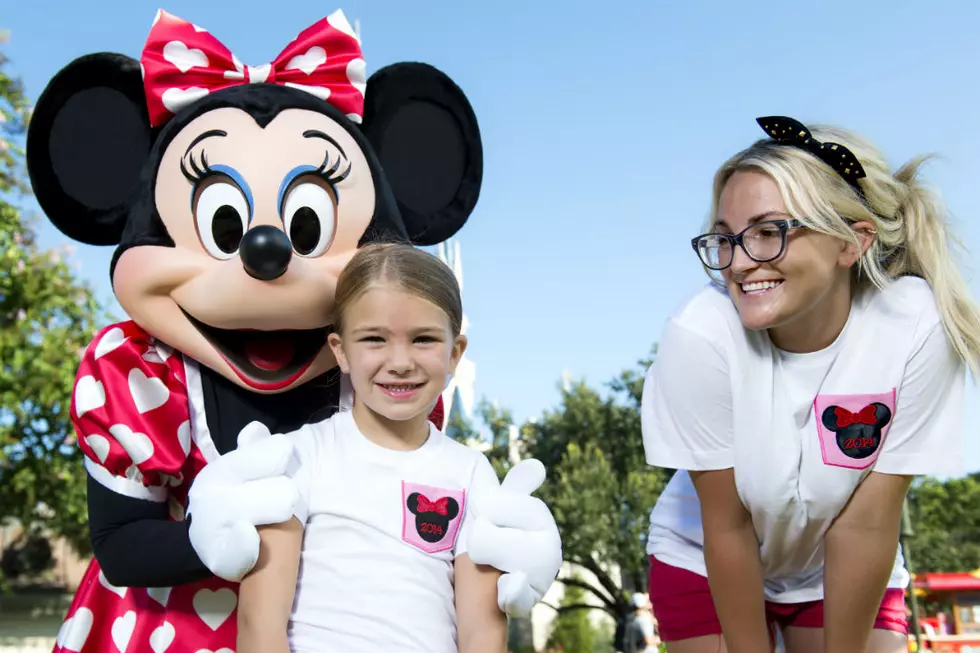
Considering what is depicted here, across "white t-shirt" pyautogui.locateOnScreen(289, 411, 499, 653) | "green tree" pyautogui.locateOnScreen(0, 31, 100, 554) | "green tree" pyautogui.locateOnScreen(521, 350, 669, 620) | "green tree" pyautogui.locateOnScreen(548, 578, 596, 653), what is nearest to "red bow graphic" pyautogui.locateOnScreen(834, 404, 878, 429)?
"white t-shirt" pyautogui.locateOnScreen(289, 411, 499, 653)

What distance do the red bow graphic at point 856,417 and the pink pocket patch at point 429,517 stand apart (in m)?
1.01

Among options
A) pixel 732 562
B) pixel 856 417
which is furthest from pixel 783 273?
pixel 732 562

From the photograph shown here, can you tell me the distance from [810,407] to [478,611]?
1.01 m

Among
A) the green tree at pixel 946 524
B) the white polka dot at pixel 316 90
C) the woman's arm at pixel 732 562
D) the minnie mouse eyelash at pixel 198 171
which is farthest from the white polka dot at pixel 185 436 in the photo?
the green tree at pixel 946 524

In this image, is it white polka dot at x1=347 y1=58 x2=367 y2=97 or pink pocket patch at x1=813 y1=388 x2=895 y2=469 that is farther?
white polka dot at x1=347 y1=58 x2=367 y2=97

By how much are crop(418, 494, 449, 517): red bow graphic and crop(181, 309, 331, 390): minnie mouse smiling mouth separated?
0.63 meters

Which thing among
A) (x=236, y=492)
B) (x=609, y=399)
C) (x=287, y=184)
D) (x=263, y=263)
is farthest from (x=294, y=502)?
(x=609, y=399)

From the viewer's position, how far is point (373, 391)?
7.61ft

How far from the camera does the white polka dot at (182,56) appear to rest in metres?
2.96

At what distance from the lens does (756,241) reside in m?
2.46

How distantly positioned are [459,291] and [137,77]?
1396 millimetres

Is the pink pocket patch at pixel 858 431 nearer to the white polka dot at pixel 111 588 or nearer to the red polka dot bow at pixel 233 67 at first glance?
the red polka dot bow at pixel 233 67

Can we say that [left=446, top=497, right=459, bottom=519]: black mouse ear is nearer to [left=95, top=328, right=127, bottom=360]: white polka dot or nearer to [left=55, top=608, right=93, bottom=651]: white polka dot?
[left=95, top=328, right=127, bottom=360]: white polka dot

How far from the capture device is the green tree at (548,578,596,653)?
83.4ft
